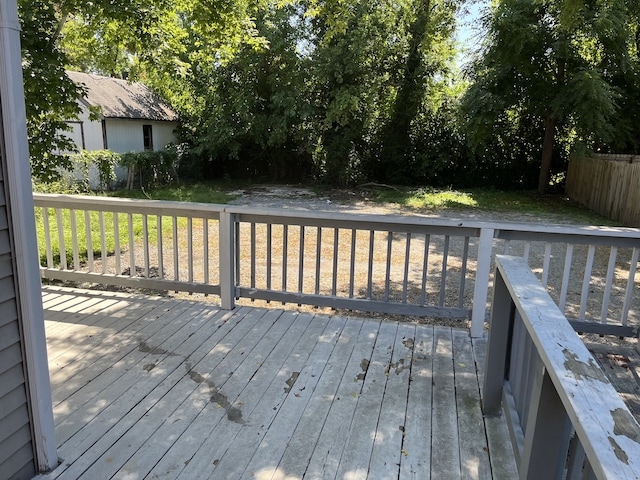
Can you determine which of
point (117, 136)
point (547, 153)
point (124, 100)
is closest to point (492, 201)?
point (547, 153)

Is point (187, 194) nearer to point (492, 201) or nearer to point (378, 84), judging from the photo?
point (378, 84)

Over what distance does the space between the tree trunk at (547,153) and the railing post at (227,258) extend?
11.0 metres

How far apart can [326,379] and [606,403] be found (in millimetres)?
1881

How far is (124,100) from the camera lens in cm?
1677

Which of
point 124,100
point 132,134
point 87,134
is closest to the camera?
point 87,134

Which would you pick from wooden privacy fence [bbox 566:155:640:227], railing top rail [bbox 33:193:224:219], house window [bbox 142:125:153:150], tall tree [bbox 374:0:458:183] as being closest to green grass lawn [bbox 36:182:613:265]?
wooden privacy fence [bbox 566:155:640:227]

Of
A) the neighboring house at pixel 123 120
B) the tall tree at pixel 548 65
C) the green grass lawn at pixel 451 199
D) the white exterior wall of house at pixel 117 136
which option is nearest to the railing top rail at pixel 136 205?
the green grass lawn at pixel 451 199

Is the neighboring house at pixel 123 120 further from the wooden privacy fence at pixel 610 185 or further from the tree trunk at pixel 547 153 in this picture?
the wooden privacy fence at pixel 610 185

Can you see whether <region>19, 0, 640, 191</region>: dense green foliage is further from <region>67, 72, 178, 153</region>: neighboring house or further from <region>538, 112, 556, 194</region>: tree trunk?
<region>67, 72, 178, 153</region>: neighboring house

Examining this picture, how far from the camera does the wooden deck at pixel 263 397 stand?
2051mm

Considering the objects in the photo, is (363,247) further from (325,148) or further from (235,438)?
(325,148)

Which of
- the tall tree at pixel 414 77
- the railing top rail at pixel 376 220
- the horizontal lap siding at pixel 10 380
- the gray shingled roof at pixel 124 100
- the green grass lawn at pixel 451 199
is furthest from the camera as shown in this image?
the gray shingled roof at pixel 124 100

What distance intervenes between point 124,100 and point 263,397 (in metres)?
16.7

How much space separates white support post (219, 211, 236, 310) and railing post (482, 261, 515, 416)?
203 centimetres
